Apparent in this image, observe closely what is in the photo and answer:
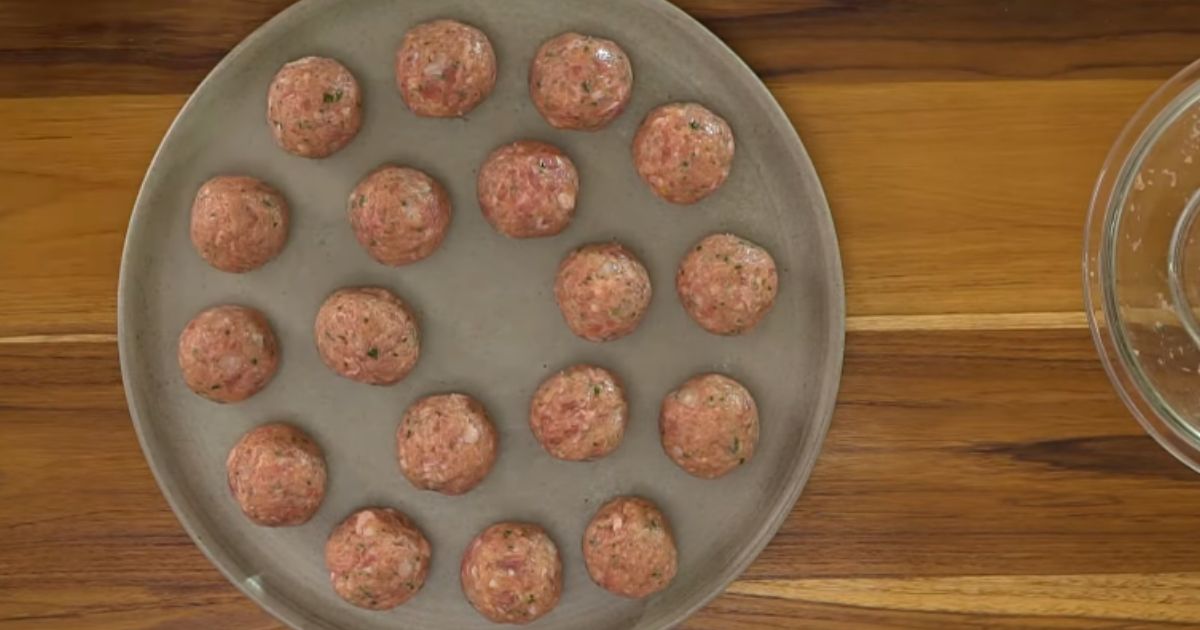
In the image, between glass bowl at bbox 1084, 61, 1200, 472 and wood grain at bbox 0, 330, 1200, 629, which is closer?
glass bowl at bbox 1084, 61, 1200, 472

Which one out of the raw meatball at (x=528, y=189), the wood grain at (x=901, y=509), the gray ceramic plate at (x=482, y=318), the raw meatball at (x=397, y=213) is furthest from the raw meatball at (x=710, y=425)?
the raw meatball at (x=397, y=213)

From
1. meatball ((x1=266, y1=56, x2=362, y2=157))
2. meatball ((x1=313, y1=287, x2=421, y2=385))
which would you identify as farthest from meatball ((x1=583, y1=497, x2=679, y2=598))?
A: meatball ((x1=266, y1=56, x2=362, y2=157))

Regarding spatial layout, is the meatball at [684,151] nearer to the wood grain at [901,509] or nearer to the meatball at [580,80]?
the meatball at [580,80]

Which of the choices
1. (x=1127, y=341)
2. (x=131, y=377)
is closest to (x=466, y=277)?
(x=131, y=377)

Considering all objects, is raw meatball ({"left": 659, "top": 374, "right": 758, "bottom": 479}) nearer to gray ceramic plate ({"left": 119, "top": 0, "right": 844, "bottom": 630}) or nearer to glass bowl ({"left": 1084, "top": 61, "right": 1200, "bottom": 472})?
gray ceramic plate ({"left": 119, "top": 0, "right": 844, "bottom": 630})

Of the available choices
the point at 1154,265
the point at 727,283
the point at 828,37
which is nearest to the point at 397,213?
the point at 727,283

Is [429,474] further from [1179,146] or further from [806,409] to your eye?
[1179,146]

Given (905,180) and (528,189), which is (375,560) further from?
(905,180)
